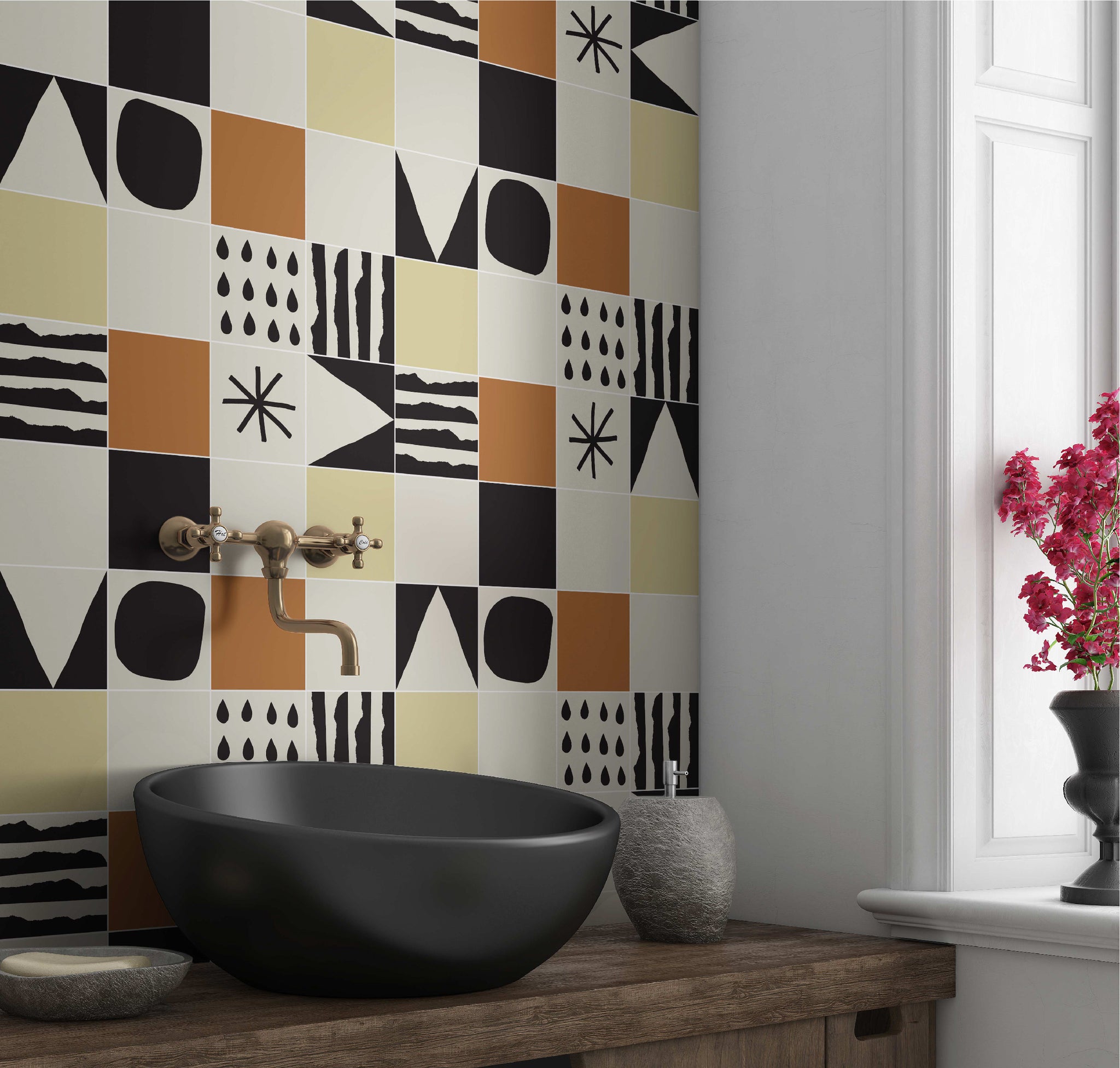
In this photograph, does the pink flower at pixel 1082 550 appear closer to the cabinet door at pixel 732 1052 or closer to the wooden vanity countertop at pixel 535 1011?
the wooden vanity countertop at pixel 535 1011

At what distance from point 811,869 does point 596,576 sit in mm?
538

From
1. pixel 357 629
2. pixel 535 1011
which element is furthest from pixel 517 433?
pixel 535 1011

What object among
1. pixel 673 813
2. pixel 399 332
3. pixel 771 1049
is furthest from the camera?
pixel 399 332

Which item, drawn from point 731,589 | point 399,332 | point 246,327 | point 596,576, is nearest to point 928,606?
point 731,589

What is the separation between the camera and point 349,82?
6.08 feet

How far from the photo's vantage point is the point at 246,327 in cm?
174

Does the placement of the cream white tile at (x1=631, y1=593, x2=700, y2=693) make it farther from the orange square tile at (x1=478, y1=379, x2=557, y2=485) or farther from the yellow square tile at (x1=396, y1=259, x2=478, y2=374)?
the yellow square tile at (x1=396, y1=259, x2=478, y2=374)

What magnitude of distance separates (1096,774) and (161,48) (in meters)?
1.51

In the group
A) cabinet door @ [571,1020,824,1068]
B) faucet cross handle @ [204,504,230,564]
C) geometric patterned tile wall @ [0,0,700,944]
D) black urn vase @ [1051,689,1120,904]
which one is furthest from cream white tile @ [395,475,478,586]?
black urn vase @ [1051,689,1120,904]

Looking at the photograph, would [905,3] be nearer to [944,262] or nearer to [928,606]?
[944,262]

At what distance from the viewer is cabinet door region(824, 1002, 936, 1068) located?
1.59 metres

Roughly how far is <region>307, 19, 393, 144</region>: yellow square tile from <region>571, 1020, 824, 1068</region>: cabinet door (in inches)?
49.1

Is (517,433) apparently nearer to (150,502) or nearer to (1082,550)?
(150,502)

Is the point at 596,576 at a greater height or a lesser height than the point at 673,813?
greater
